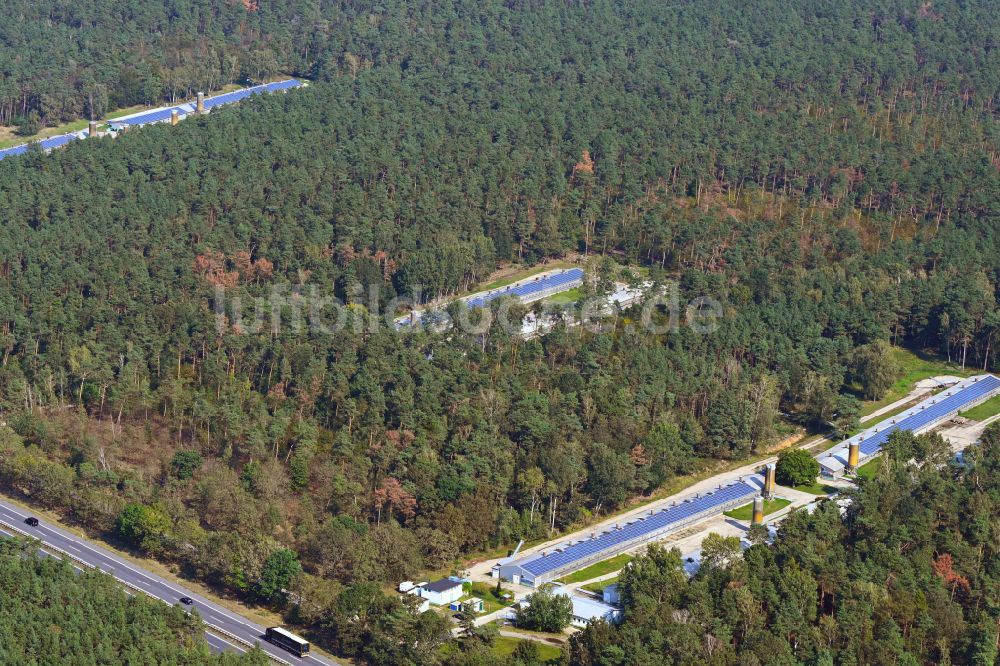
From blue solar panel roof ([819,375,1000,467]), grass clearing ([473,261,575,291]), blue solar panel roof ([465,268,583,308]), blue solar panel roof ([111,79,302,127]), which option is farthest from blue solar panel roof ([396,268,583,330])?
blue solar panel roof ([111,79,302,127])

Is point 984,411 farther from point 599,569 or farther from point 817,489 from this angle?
point 599,569

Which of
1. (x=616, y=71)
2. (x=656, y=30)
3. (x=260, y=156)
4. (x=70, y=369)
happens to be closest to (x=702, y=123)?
(x=616, y=71)

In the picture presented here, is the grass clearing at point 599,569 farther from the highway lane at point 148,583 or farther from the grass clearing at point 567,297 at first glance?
the grass clearing at point 567,297

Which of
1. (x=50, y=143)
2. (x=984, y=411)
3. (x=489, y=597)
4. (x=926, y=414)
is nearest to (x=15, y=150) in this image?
(x=50, y=143)

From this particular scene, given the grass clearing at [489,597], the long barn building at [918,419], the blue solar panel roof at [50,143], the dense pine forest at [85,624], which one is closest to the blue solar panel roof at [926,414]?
the long barn building at [918,419]

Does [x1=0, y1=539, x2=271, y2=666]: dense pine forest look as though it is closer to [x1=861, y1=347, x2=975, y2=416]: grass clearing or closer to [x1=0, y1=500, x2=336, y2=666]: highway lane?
[x1=0, y1=500, x2=336, y2=666]: highway lane
